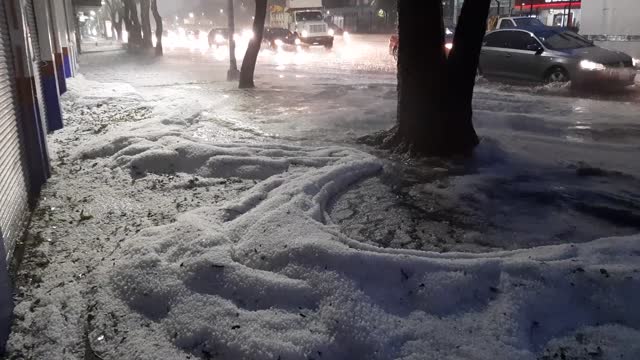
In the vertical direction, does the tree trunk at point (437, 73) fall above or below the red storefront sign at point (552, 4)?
below

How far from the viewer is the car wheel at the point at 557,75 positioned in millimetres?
14219

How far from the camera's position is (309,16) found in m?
35.3

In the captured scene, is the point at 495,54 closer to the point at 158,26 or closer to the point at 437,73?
the point at 437,73

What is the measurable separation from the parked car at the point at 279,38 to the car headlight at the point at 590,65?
23.7 m

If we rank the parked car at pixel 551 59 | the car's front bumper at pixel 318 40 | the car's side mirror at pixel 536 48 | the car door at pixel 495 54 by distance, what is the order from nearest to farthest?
the parked car at pixel 551 59 → the car's side mirror at pixel 536 48 → the car door at pixel 495 54 → the car's front bumper at pixel 318 40

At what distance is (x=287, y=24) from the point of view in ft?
133

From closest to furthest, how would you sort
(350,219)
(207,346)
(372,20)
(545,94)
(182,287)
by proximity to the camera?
1. (207,346)
2. (182,287)
3. (350,219)
4. (545,94)
5. (372,20)

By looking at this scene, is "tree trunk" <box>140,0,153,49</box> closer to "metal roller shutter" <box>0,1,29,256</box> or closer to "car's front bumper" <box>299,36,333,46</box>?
"car's front bumper" <box>299,36,333,46</box>

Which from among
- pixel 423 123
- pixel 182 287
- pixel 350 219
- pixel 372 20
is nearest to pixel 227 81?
pixel 423 123

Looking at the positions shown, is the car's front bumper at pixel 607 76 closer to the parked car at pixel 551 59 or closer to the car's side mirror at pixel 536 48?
the parked car at pixel 551 59

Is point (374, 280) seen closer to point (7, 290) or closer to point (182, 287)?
point (182, 287)

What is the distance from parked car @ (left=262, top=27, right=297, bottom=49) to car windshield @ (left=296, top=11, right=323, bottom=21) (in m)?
1.22

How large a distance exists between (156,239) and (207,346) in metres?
1.66

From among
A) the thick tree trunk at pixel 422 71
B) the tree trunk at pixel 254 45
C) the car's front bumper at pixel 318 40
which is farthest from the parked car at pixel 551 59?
the car's front bumper at pixel 318 40
